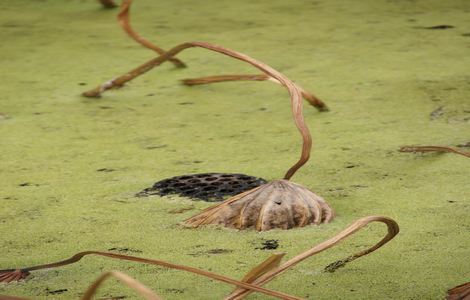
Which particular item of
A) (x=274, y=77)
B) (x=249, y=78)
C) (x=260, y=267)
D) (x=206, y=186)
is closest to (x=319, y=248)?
(x=260, y=267)

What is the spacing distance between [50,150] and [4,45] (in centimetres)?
105

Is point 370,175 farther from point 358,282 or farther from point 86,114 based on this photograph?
point 86,114

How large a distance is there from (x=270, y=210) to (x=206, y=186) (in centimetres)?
26

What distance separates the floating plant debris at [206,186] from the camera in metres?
1.84

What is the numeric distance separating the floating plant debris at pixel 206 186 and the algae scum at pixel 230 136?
0.04 metres

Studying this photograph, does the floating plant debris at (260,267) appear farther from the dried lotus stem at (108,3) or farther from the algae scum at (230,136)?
the dried lotus stem at (108,3)

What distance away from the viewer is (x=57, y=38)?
3213 mm

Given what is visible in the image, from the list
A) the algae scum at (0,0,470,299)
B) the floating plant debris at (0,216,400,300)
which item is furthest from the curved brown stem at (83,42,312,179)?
the floating plant debris at (0,216,400,300)

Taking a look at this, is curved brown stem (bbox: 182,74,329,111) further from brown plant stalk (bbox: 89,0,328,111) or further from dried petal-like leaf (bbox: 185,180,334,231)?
dried petal-like leaf (bbox: 185,180,334,231)

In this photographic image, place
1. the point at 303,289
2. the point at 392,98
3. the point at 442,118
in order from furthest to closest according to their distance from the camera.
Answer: the point at 392,98
the point at 442,118
the point at 303,289

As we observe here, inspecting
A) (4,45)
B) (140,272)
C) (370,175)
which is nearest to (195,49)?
(4,45)

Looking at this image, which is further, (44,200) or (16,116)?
(16,116)

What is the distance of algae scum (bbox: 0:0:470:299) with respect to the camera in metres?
1.46

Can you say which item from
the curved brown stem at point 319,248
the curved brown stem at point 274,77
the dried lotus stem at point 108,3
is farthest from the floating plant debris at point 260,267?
the dried lotus stem at point 108,3
